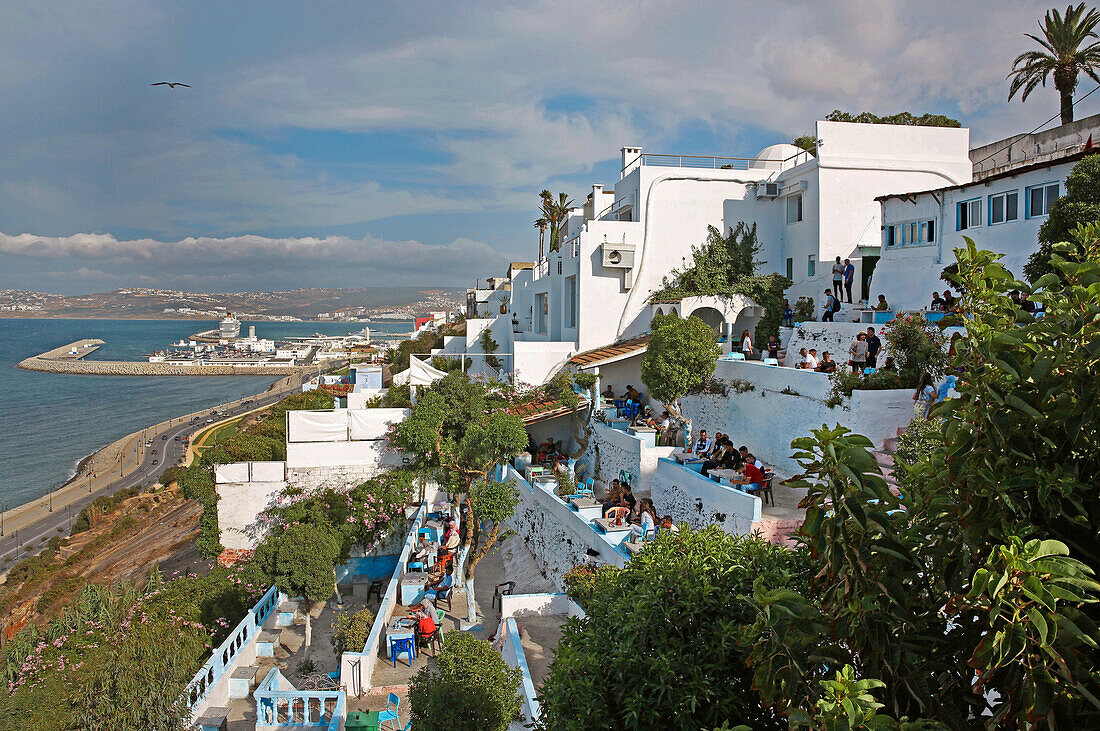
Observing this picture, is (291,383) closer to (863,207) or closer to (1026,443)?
(863,207)

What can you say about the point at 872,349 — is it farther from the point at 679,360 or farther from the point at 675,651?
the point at 675,651

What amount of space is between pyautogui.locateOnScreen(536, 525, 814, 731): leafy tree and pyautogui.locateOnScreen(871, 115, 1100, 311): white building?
11.2m

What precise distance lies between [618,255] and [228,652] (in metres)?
18.0

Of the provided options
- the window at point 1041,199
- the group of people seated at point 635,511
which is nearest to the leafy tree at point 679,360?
the group of people seated at point 635,511

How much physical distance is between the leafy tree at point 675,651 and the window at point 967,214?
14295mm

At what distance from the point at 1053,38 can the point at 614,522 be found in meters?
20.6

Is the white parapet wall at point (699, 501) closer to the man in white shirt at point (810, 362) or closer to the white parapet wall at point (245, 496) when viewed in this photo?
the man in white shirt at point (810, 362)

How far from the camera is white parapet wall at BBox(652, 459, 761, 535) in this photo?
38.5 feet

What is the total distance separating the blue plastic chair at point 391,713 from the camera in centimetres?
1003

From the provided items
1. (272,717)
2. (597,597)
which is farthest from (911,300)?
(272,717)

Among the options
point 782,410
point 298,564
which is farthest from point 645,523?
point 298,564

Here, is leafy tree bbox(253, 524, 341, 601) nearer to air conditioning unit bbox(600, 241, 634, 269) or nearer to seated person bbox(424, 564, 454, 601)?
seated person bbox(424, 564, 454, 601)

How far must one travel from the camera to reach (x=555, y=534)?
15.1 m

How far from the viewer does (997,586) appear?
2.38 m
